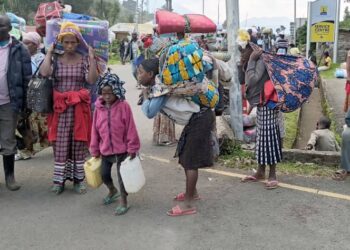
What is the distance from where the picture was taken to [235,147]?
257 inches

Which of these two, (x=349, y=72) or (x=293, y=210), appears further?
(x=349, y=72)

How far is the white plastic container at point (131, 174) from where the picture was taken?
443cm

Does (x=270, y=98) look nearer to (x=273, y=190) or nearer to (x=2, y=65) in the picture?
(x=273, y=190)

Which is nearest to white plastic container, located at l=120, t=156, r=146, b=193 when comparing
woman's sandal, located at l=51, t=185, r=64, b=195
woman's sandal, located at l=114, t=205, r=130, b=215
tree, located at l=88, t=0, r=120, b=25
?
woman's sandal, located at l=114, t=205, r=130, b=215

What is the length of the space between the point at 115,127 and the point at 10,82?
4.50 ft

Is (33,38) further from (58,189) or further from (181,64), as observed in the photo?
(181,64)

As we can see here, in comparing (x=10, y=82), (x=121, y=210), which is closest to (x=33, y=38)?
(x=10, y=82)

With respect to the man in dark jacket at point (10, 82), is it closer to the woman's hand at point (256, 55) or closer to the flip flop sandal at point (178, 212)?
the flip flop sandal at point (178, 212)

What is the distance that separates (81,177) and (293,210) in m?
2.22

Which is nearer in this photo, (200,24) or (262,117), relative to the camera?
(262,117)

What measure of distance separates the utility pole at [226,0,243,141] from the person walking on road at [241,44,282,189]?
1.27 metres

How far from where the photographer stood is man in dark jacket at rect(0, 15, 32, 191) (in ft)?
16.8

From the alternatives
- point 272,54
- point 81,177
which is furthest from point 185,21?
point 81,177

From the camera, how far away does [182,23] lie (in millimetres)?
6434
